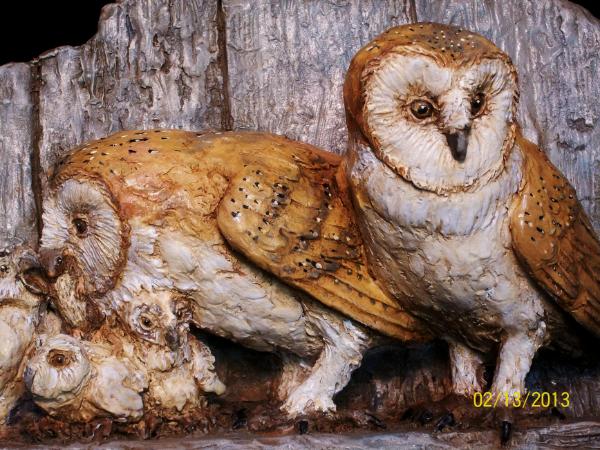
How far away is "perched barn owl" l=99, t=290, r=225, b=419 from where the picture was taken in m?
1.83

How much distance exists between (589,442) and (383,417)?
0.31 m

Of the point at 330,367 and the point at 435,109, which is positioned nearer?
the point at 435,109

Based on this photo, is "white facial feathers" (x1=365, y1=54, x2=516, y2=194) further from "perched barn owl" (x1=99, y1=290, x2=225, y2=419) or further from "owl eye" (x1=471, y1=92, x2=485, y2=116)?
"perched barn owl" (x1=99, y1=290, x2=225, y2=419)

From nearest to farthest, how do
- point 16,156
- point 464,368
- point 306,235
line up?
point 306,235 < point 464,368 < point 16,156

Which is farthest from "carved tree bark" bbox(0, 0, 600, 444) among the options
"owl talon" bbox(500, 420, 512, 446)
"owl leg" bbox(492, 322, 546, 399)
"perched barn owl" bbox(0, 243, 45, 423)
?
"owl talon" bbox(500, 420, 512, 446)

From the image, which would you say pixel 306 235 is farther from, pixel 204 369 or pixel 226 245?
pixel 204 369

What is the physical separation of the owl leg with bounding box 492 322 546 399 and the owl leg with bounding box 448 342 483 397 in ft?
0.26

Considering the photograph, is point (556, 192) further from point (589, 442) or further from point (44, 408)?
point (44, 408)

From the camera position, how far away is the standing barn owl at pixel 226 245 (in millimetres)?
1816

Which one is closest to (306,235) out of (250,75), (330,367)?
(330,367)

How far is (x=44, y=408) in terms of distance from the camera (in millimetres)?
1779

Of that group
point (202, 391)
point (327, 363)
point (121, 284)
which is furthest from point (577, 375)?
point (121, 284)

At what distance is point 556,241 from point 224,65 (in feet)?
2.26

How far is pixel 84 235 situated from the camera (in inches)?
73.3
